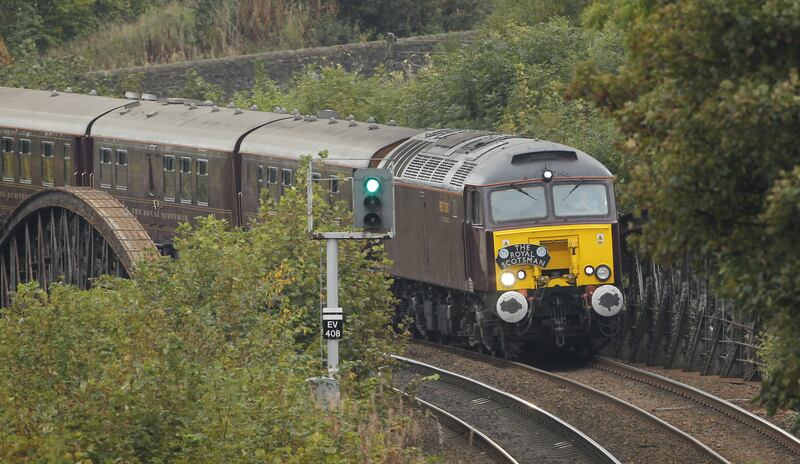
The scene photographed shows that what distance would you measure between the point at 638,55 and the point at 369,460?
3951mm

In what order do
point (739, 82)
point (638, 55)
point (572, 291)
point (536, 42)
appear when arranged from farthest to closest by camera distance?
point (536, 42) < point (572, 291) < point (638, 55) < point (739, 82)

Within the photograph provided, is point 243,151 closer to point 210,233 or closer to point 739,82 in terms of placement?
point 210,233

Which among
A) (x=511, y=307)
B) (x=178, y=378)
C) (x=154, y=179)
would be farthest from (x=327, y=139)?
(x=178, y=378)

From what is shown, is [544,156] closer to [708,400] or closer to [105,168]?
[708,400]

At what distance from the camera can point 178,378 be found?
515 inches

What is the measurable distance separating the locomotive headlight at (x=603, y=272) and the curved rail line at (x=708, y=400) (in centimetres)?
121

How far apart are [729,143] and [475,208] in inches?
492

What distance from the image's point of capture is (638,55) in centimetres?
1166

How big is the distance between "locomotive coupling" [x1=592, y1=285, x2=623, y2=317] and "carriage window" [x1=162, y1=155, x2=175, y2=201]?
9651mm

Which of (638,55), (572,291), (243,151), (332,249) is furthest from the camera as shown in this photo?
(243,151)

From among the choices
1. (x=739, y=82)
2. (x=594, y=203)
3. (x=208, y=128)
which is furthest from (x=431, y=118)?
(x=739, y=82)

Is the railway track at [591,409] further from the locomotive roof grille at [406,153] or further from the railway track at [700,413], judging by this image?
the locomotive roof grille at [406,153]

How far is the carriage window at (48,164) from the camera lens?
3125cm

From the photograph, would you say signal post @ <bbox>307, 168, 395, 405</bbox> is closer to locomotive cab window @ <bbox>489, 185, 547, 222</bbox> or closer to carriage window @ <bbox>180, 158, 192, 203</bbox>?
locomotive cab window @ <bbox>489, 185, 547, 222</bbox>
